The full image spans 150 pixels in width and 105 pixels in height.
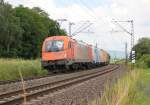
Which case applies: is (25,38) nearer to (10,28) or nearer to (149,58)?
(10,28)

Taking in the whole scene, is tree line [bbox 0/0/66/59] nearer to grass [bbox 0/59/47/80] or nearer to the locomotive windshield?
the locomotive windshield

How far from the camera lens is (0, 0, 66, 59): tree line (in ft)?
344

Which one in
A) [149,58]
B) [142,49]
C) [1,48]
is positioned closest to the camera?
[149,58]

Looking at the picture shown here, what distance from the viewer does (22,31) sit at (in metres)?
112

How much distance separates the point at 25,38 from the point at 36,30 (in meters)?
4.63

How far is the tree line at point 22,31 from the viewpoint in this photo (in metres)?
105

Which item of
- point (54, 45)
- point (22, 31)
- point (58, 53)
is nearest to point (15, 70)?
point (58, 53)

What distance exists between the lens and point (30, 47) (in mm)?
117938

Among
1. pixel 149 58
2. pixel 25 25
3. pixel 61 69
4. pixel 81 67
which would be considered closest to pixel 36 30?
pixel 25 25

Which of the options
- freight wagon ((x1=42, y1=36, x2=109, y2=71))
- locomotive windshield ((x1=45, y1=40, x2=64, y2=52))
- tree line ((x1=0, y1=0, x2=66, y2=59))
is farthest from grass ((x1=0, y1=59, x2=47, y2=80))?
tree line ((x1=0, y1=0, x2=66, y2=59))

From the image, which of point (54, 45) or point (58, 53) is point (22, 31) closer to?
point (54, 45)

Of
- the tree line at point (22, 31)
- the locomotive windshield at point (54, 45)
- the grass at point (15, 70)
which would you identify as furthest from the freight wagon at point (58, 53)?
the tree line at point (22, 31)

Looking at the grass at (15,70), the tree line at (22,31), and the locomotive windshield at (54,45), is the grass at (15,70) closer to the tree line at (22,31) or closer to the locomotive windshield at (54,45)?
the locomotive windshield at (54,45)

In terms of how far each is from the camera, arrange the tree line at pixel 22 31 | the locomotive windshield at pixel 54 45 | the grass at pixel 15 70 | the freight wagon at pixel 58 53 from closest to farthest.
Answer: the grass at pixel 15 70 < the freight wagon at pixel 58 53 < the locomotive windshield at pixel 54 45 < the tree line at pixel 22 31
